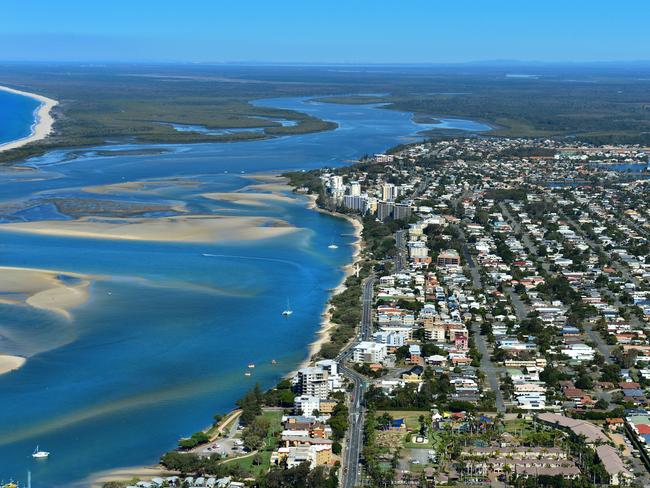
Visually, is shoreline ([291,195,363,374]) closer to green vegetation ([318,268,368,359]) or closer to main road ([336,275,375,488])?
green vegetation ([318,268,368,359])

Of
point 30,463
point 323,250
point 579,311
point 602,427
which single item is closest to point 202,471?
point 30,463

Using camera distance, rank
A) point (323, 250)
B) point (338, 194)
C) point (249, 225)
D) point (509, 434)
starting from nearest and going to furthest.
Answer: point (509, 434) → point (323, 250) → point (249, 225) → point (338, 194)

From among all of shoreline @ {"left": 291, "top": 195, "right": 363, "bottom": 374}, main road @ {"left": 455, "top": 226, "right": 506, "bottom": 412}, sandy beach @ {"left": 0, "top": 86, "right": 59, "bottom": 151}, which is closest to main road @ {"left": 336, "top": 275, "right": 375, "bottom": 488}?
shoreline @ {"left": 291, "top": 195, "right": 363, "bottom": 374}

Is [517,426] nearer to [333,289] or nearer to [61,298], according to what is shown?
[333,289]

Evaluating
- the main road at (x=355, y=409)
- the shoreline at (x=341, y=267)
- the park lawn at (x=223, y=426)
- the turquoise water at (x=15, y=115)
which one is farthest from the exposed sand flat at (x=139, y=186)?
the park lawn at (x=223, y=426)

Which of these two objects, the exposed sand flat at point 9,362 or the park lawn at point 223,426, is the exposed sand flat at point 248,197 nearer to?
the exposed sand flat at point 9,362

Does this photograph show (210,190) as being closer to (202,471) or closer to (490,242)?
Answer: (490,242)
